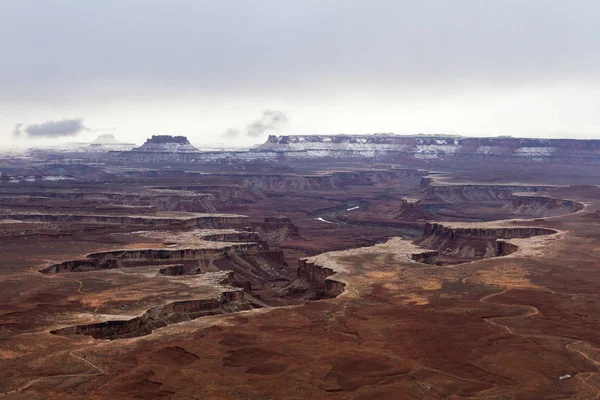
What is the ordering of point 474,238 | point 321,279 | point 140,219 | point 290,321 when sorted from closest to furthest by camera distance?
point 290,321, point 321,279, point 474,238, point 140,219

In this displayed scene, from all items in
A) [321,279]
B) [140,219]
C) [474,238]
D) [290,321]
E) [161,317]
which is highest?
[161,317]

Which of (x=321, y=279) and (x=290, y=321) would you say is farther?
(x=321, y=279)

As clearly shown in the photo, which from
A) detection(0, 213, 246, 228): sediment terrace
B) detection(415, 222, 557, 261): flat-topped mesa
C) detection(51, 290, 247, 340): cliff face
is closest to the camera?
detection(51, 290, 247, 340): cliff face

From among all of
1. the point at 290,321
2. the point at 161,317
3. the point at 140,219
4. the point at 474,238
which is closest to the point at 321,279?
the point at 290,321

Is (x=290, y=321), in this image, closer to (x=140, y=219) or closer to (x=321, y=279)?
(x=321, y=279)

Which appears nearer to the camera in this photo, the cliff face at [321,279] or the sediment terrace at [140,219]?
the cliff face at [321,279]

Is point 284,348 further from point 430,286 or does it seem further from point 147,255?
point 147,255

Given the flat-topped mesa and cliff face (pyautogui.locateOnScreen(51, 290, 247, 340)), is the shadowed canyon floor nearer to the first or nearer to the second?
cliff face (pyautogui.locateOnScreen(51, 290, 247, 340))

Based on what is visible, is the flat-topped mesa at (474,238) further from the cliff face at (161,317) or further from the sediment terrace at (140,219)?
the cliff face at (161,317)

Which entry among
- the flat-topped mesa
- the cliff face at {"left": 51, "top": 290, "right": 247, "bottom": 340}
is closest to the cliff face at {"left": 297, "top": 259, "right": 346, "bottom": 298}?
the cliff face at {"left": 51, "top": 290, "right": 247, "bottom": 340}

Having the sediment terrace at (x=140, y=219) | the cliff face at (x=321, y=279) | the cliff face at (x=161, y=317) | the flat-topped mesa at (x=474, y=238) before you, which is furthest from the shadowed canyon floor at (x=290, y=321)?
the sediment terrace at (x=140, y=219)

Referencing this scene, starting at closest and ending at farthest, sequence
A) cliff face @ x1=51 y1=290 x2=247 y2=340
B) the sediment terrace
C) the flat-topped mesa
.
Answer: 1. cliff face @ x1=51 y1=290 x2=247 y2=340
2. the flat-topped mesa
3. the sediment terrace
